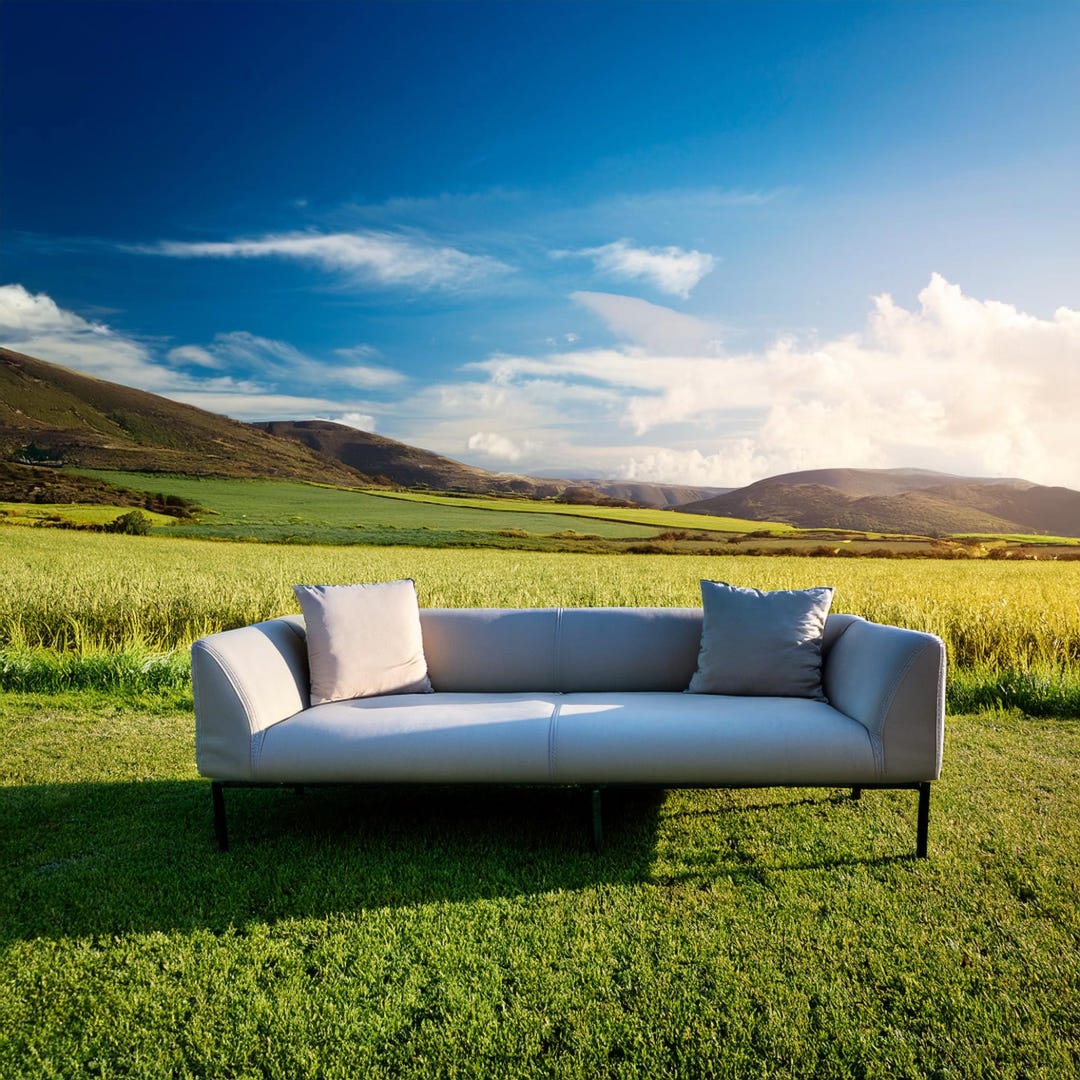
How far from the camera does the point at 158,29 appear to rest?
11.0 meters

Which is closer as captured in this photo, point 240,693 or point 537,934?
point 537,934

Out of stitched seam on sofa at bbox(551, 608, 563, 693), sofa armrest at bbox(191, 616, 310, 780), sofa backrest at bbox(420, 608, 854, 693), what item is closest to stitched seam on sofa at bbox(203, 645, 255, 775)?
sofa armrest at bbox(191, 616, 310, 780)

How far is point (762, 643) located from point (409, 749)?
1.66 meters

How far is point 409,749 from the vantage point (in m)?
2.86

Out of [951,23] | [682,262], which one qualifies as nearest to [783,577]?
[682,262]

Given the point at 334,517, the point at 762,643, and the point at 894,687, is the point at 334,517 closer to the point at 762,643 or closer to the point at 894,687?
the point at 762,643

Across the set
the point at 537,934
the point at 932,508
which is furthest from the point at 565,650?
the point at 932,508

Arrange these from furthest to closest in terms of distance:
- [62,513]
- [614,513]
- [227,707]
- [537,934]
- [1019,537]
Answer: [614,513]
[62,513]
[1019,537]
[227,707]
[537,934]

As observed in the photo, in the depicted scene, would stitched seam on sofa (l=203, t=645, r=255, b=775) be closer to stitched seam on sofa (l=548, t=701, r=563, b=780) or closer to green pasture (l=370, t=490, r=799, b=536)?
stitched seam on sofa (l=548, t=701, r=563, b=780)

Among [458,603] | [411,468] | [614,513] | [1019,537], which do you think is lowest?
[458,603]

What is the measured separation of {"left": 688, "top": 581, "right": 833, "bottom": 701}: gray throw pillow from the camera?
342 centimetres

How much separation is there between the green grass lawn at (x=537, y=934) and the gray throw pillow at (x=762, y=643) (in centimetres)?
54

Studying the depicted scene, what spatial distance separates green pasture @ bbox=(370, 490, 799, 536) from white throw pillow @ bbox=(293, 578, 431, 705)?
2191 centimetres

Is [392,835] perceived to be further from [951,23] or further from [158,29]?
[158,29]
